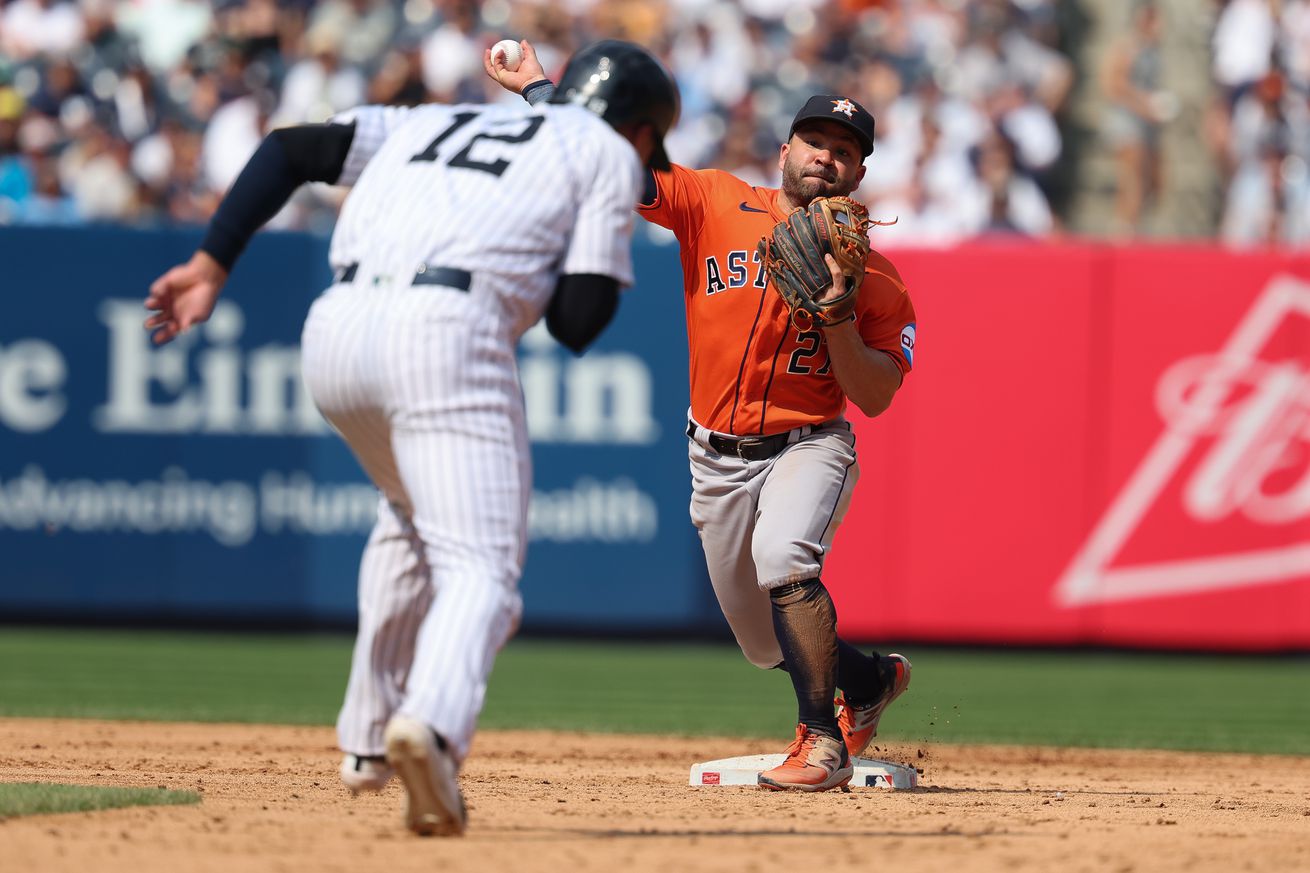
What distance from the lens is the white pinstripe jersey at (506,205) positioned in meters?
3.95

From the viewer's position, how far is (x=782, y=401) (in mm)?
5531

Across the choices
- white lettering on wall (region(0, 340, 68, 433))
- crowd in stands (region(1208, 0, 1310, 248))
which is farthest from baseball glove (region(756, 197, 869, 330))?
crowd in stands (region(1208, 0, 1310, 248))

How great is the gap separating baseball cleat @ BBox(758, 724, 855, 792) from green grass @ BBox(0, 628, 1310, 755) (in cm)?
229

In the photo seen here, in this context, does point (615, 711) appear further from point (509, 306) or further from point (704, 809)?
point (509, 306)

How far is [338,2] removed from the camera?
45.6 feet

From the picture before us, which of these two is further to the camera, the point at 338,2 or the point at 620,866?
the point at 338,2

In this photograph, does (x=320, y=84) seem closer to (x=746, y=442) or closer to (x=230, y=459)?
(x=230, y=459)

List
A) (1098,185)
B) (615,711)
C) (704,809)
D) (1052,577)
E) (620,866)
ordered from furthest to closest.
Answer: (1098,185) → (1052,577) → (615,711) → (704,809) → (620,866)

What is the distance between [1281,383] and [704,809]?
22.6 ft

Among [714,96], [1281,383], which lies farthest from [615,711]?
[714,96]

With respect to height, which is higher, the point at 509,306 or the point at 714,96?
the point at 714,96

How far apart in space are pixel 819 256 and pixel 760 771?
1563 mm

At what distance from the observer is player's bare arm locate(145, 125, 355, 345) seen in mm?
3996

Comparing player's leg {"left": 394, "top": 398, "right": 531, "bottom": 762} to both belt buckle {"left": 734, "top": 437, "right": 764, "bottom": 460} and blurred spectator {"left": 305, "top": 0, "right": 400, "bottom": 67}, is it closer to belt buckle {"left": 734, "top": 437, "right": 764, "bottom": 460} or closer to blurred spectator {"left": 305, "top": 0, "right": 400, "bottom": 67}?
belt buckle {"left": 734, "top": 437, "right": 764, "bottom": 460}
